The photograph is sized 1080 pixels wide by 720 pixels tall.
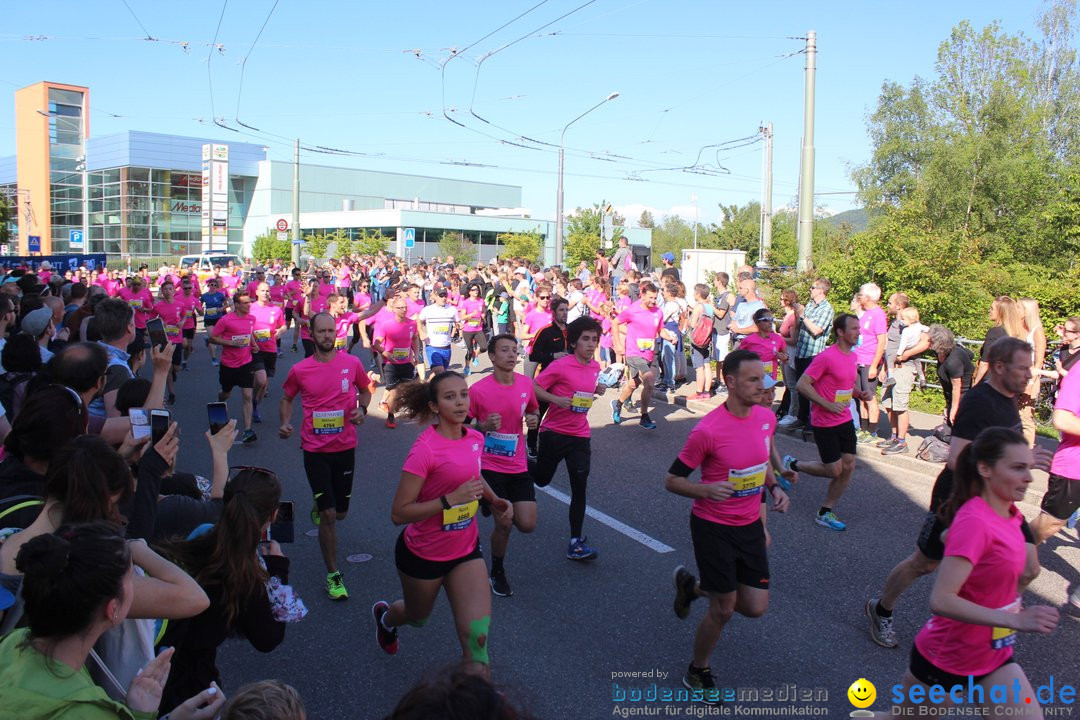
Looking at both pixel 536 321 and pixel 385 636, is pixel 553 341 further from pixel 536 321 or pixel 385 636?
pixel 385 636

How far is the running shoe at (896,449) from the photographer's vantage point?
9547 millimetres

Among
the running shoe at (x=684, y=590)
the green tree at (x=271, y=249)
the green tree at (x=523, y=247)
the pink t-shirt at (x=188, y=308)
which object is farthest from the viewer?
the green tree at (x=271, y=249)

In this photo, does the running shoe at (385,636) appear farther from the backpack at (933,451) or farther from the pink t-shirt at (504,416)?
the backpack at (933,451)

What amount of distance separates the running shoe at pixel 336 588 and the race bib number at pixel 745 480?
2.80 metres

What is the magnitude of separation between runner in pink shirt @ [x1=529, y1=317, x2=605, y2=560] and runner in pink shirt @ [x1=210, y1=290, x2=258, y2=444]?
529 centimetres

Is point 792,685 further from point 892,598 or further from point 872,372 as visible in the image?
point 872,372

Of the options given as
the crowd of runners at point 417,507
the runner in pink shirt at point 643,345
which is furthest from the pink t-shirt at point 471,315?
the crowd of runners at point 417,507

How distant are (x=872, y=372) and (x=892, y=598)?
6.19m

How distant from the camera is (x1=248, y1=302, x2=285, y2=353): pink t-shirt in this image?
11.0m

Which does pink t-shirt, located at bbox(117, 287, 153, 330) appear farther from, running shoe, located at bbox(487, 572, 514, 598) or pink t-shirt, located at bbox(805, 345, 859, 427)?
pink t-shirt, located at bbox(805, 345, 859, 427)

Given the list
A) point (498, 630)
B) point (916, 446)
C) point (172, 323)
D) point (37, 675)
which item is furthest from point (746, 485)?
point (172, 323)

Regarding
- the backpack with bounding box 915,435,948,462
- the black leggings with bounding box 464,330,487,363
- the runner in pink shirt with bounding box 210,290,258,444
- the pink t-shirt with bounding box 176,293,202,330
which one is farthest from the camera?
the pink t-shirt with bounding box 176,293,202,330

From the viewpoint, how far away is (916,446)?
9.96m

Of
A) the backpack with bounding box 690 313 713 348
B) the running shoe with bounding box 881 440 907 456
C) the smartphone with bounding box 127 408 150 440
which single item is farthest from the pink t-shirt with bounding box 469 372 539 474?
the backpack with bounding box 690 313 713 348
